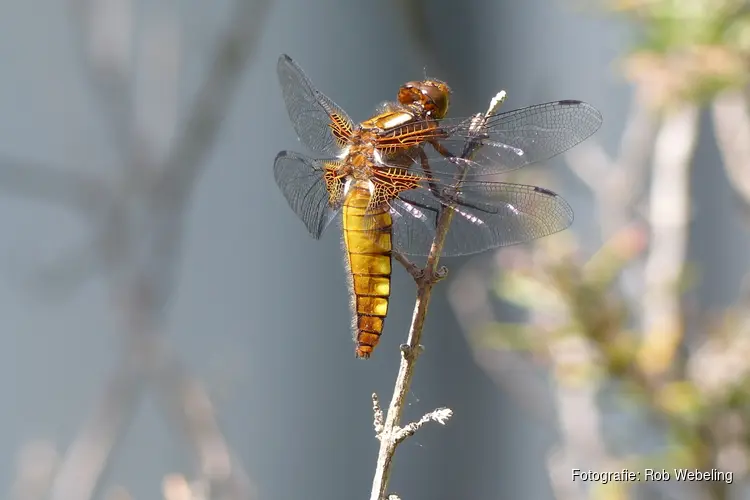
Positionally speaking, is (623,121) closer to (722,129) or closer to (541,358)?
(722,129)

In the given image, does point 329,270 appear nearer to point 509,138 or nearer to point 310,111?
point 310,111

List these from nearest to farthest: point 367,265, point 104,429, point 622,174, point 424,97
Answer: point 367,265 → point 424,97 → point 622,174 → point 104,429

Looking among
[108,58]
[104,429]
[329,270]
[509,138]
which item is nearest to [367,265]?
[509,138]

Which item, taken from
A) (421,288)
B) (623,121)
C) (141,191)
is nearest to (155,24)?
(141,191)

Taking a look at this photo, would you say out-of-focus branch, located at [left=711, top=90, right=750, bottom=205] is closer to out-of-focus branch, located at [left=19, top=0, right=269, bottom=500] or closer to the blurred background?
the blurred background

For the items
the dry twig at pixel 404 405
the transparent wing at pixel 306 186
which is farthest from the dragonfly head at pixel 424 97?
the dry twig at pixel 404 405

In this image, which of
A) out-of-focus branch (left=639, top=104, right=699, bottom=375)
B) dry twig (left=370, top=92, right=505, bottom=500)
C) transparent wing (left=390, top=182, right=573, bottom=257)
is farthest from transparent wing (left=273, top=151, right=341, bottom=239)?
out-of-focus branch (left=639, top=104, right=699, bottom=375)
